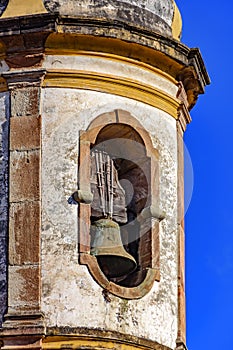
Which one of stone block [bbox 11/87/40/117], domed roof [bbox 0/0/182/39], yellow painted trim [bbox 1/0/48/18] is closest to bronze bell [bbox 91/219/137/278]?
stone block [bbox 11/87/40/117]

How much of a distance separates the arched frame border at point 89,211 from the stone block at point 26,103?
0.55 metres

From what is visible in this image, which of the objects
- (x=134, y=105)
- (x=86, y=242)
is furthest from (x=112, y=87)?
(x=86, y=242)

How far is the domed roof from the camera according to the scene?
63.8 feet

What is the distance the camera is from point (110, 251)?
1903 centimetres

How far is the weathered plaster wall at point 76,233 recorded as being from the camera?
18.5m

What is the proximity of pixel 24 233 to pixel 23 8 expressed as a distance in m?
2.45

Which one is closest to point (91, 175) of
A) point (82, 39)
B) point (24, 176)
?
point (24, 176)

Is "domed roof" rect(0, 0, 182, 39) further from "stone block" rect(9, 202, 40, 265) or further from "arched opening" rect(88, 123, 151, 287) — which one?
"stone block" rect(9, 202, 40, 265)

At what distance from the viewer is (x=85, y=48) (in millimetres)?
19328

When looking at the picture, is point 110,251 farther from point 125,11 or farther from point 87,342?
point 125,11

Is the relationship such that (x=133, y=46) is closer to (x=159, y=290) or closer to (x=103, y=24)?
(x=103, y=24)

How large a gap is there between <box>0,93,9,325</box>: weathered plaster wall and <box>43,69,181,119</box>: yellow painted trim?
0.50m

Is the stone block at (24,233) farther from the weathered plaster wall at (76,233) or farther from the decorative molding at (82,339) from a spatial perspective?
the decorative molding at (82,339)

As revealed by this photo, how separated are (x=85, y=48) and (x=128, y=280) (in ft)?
8.00
